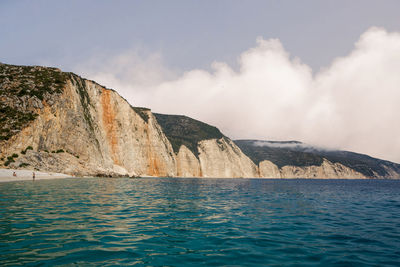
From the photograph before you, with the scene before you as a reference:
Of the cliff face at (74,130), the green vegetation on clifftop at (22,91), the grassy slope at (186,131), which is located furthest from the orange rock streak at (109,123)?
the grassy slope at (186,131)

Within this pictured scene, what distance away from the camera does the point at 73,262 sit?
6.90 meters

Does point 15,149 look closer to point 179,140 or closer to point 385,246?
point 385,246

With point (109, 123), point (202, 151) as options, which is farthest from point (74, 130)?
point (202, 151)

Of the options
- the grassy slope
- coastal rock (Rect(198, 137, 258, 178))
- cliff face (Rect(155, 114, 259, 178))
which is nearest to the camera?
cliff face (Rect(155, 114, 259, 178))

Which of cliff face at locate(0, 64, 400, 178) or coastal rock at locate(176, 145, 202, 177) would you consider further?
coastal rock at locate(176, 145, 202, 177)

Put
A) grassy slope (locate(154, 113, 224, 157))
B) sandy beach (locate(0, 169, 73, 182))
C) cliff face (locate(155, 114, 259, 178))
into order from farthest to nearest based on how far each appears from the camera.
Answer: grassy slope (locate(154, 113, 224, 157)), cliff face (locate(155, 114, 259, 178)), sandy beach (locate(0, 169, 73, 182))

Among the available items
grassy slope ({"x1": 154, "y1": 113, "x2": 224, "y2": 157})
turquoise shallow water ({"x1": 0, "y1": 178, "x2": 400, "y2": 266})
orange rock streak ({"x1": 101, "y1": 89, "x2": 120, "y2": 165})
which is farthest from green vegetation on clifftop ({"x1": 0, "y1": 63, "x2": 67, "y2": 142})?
grassy slope ({"x1": 154, "y1": 113, "x2": 224, "y2": 157})

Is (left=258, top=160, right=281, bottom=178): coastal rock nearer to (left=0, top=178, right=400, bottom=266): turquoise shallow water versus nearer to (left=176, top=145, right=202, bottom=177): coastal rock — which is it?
(left=176, top=145, right=202, bottom=177): coastal rock

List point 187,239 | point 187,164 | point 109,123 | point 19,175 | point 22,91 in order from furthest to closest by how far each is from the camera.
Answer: point 187,164 < point 109,123 < point 22,91 < point 19,175 < point 187,239

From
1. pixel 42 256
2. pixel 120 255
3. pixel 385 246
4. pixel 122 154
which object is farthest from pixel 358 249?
pixel 122 154

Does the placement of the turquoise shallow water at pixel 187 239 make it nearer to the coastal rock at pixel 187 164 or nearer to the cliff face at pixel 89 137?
the cliff face at pixel 89 137

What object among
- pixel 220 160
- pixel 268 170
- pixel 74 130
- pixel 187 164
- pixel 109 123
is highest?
pixel 109 123

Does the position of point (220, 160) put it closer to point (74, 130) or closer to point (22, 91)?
point (74, 130)

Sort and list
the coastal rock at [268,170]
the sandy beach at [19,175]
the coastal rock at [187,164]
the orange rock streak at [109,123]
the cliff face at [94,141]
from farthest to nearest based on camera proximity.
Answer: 1. the coastal rock at [268,170]
2. the coastal rock at [187,164]
3. the orange rock streak at [109,123]
4. the cliff face at [94,141]
5. the sandy beach at [19,175]
